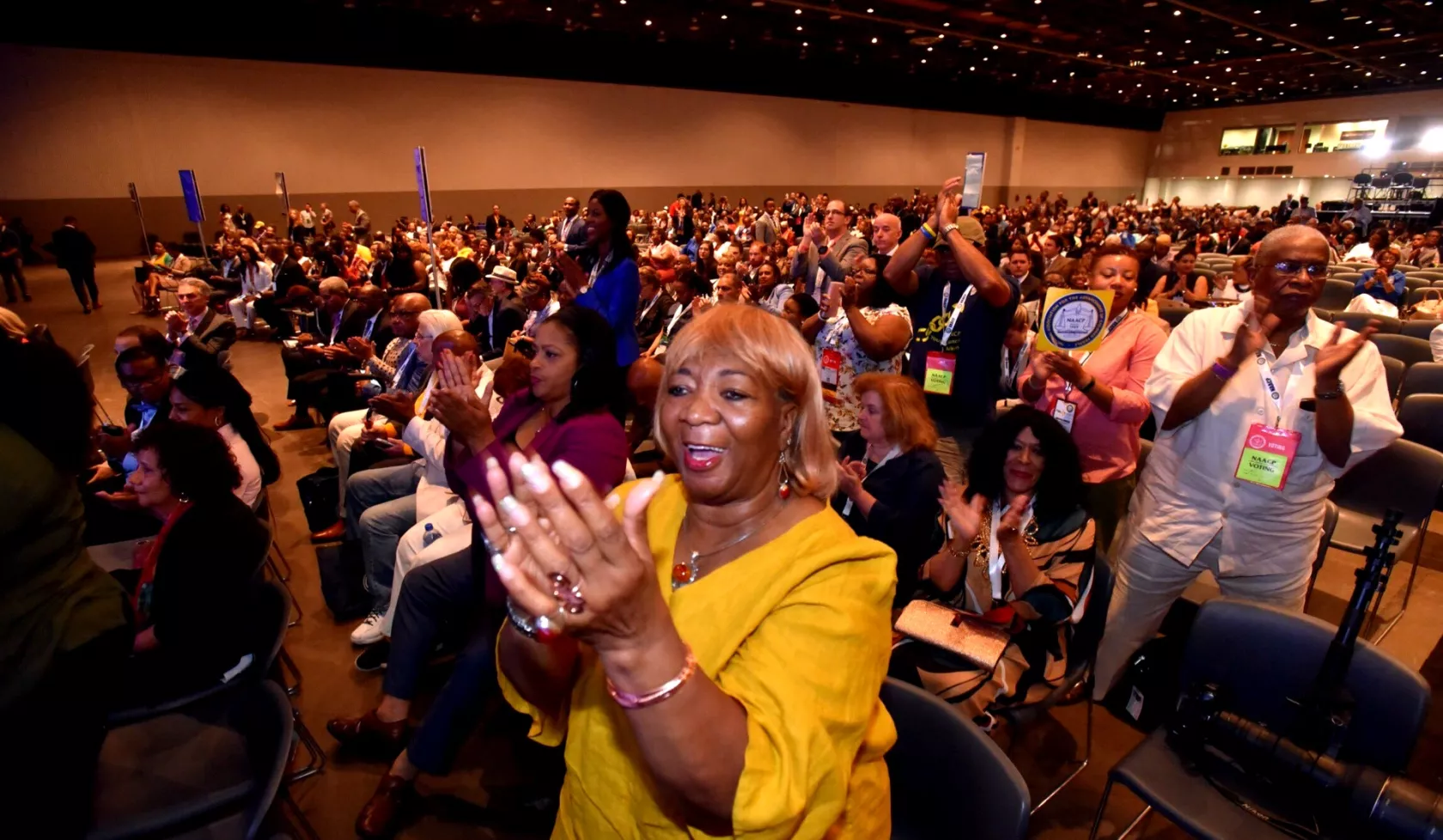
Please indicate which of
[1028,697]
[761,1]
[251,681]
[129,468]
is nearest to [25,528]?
[251,681]

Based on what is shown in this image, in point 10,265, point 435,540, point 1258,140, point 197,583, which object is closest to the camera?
point 197,583

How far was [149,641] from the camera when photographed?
2.29 meters

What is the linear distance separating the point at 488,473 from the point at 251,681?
1948mm

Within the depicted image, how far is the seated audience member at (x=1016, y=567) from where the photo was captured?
2158 mm

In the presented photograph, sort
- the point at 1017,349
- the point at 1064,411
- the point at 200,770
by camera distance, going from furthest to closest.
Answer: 1. the point at 1017,349
2. the point at 1064,411
3. the point at 200,770

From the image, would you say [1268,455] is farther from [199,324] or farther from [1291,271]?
[199,324]

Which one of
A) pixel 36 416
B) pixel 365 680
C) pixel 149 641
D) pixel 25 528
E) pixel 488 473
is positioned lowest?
pixel 365 680

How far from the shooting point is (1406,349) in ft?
16.5

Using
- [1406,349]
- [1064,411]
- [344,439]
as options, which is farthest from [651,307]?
[1406,349]

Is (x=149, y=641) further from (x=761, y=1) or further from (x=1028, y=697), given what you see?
(x=761, y=1)

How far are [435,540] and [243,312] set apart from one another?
9.27 metres

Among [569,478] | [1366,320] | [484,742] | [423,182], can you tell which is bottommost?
[484,742]

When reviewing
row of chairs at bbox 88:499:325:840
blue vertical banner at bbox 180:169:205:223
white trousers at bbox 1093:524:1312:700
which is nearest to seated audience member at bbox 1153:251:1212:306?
white trousers at bbox 1093:524:1312:700

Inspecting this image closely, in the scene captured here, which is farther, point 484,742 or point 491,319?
point 491,319
